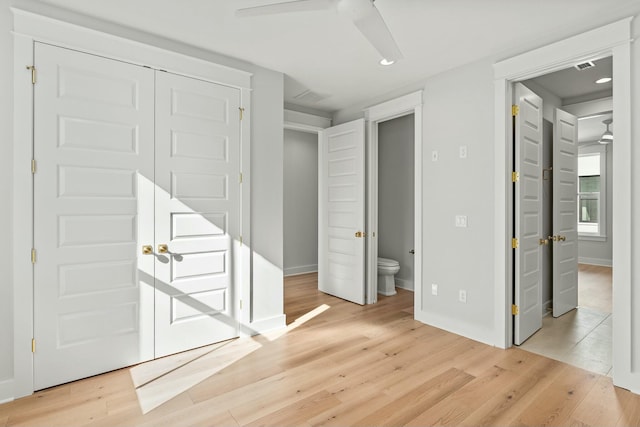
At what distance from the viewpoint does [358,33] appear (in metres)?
2.72

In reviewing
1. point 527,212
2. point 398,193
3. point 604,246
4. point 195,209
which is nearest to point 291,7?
point 195,209

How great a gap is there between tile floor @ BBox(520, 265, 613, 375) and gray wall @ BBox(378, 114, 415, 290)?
6.37ft

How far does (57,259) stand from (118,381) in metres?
0.97

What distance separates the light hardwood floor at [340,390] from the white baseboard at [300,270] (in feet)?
9.86

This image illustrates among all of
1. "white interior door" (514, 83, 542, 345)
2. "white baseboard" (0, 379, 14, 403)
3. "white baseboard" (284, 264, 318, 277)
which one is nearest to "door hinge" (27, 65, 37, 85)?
"white baseboard" (0, 379, 14, 403)

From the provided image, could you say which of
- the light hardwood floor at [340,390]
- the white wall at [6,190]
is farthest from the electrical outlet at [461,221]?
the white wall at [6,190]

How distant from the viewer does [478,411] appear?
209cm

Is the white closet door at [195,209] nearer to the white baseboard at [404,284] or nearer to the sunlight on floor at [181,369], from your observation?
the sunlight on floor at [181,369]

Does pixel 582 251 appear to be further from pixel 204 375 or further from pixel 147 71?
pixel 147 71

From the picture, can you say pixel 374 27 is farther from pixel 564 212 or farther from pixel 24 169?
pixel 564 212

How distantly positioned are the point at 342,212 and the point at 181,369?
2647 mm

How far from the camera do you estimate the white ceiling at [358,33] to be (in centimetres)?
235

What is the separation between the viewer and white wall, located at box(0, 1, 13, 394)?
7.12 ft

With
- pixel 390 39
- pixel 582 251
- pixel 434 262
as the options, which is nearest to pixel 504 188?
pixel 434 262
